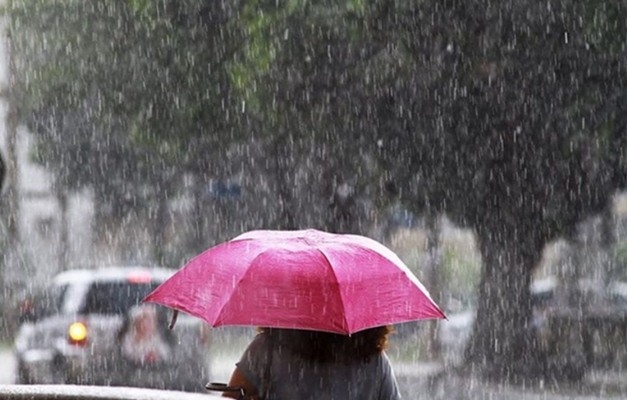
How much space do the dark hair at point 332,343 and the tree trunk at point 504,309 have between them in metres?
17.2

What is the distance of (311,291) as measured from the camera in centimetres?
548

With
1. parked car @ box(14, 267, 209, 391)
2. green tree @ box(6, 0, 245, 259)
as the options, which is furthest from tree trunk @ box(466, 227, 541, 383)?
parked car @ box(14, 267, 209, 391)

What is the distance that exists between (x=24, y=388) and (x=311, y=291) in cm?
121

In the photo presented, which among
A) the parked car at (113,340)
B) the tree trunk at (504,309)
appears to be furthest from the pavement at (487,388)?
the parked car at (113,340)

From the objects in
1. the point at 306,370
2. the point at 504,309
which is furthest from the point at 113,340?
the point at 306,370

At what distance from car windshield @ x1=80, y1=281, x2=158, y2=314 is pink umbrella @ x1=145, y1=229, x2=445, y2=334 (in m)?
9.14

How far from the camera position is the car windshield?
14789 millimetres

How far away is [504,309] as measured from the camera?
915 inches

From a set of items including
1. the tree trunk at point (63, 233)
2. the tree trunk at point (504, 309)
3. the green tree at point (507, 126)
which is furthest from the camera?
the tree trunk at point (63, 233)

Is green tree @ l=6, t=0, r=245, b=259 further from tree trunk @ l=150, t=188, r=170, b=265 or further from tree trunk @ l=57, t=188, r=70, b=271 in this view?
tree trunk @ l=150, t=188, r=170, b=265

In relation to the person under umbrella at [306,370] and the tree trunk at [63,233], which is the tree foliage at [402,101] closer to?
the tree trunk at [63,233]

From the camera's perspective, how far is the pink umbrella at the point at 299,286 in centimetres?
536

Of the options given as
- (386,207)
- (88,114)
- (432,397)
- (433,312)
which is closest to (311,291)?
(433,312)

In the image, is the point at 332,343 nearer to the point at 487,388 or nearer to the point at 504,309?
the point at 487,388
